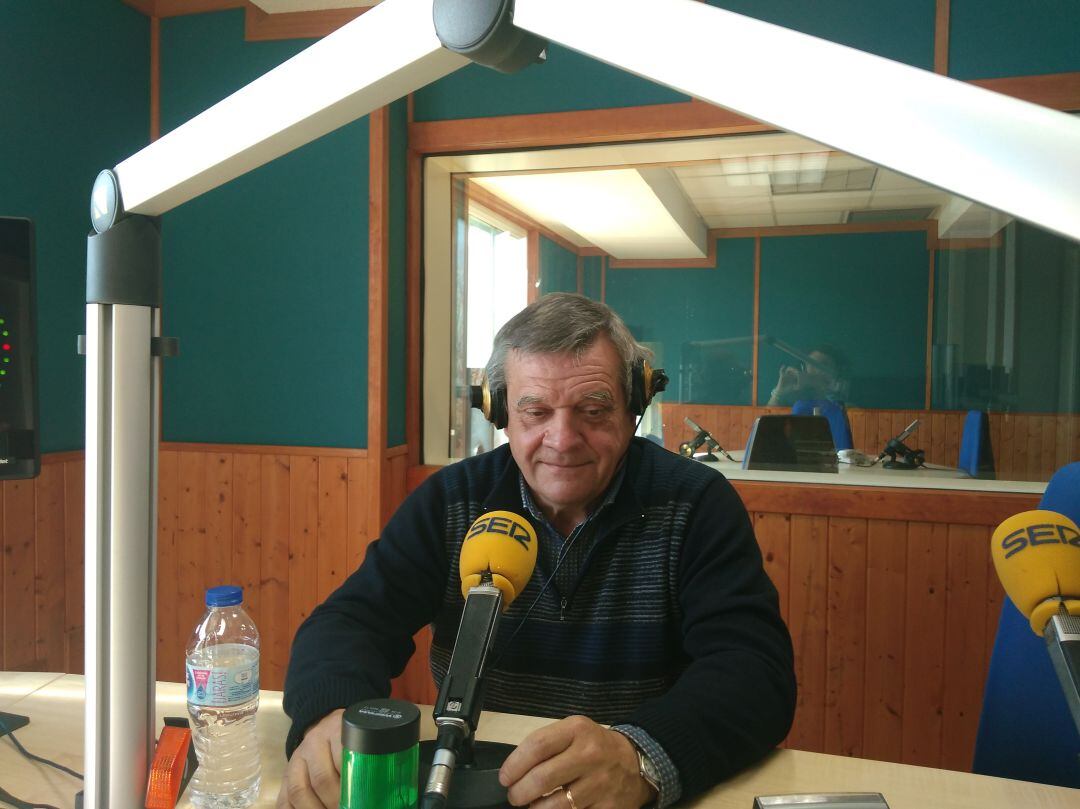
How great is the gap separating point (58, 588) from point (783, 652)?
2.60 meters

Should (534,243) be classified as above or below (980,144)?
above

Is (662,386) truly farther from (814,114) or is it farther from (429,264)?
(429,264)

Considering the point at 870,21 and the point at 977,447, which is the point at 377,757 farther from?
the point at 870,21

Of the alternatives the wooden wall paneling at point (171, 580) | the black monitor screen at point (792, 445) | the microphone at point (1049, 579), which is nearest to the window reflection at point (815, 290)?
the black monitor screen at point (792, 445)

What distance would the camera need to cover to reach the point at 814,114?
1.25ft

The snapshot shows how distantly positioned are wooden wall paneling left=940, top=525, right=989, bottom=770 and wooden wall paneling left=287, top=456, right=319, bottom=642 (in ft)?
7.12

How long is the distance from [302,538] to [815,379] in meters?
1.97

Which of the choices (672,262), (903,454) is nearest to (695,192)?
(672,262)

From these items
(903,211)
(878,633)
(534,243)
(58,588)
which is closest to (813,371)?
(903,211)

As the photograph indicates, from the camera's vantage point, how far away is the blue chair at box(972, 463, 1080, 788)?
1193mm

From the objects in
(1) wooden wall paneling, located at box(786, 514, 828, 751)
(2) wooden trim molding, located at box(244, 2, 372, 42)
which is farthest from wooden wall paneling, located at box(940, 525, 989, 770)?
(2) wooden trim molding, located at box(244, 2, 372, 42)

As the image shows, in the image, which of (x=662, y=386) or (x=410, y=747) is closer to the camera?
(x=410, y=747)

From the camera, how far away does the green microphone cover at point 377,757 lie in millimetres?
667

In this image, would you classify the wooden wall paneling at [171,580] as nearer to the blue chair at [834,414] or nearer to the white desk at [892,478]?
the white desk at [892,478]
